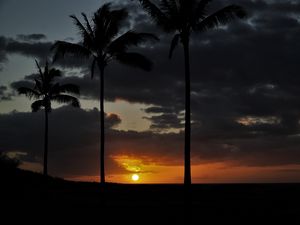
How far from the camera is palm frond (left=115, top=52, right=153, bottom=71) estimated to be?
99.5 ft

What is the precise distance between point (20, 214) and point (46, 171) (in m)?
22.1

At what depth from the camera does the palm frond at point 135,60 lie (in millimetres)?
30328

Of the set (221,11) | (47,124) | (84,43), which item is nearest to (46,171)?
(47,124)

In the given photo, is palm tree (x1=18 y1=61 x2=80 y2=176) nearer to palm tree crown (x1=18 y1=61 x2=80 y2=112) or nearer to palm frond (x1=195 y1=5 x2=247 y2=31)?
palm tree crown (x1=18 y1=61 x2=80 y2=112)

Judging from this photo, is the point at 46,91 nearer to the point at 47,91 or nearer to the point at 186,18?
the point at 47,91

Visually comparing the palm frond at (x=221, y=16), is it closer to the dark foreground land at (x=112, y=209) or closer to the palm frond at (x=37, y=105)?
the dark foreground land at (x=112, y=209)

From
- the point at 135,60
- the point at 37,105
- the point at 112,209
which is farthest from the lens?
the point at 37,105

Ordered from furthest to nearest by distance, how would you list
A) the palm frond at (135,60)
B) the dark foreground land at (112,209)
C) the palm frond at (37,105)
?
the palm frond at (37,105) → the palm frond at (135,60) → the dark foreground land at (112,209)

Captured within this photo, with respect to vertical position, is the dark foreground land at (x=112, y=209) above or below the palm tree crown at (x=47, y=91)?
below

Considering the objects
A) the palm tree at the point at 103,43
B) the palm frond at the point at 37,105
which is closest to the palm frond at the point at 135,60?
the palm tree at the point at 103,43

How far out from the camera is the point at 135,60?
30.9 m

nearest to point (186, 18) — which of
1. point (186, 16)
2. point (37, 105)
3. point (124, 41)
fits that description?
point (186, 16)

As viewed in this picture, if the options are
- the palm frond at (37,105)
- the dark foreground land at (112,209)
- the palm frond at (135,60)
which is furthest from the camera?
the palm frond at (37,105)

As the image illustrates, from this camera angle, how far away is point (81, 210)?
70.2ft
